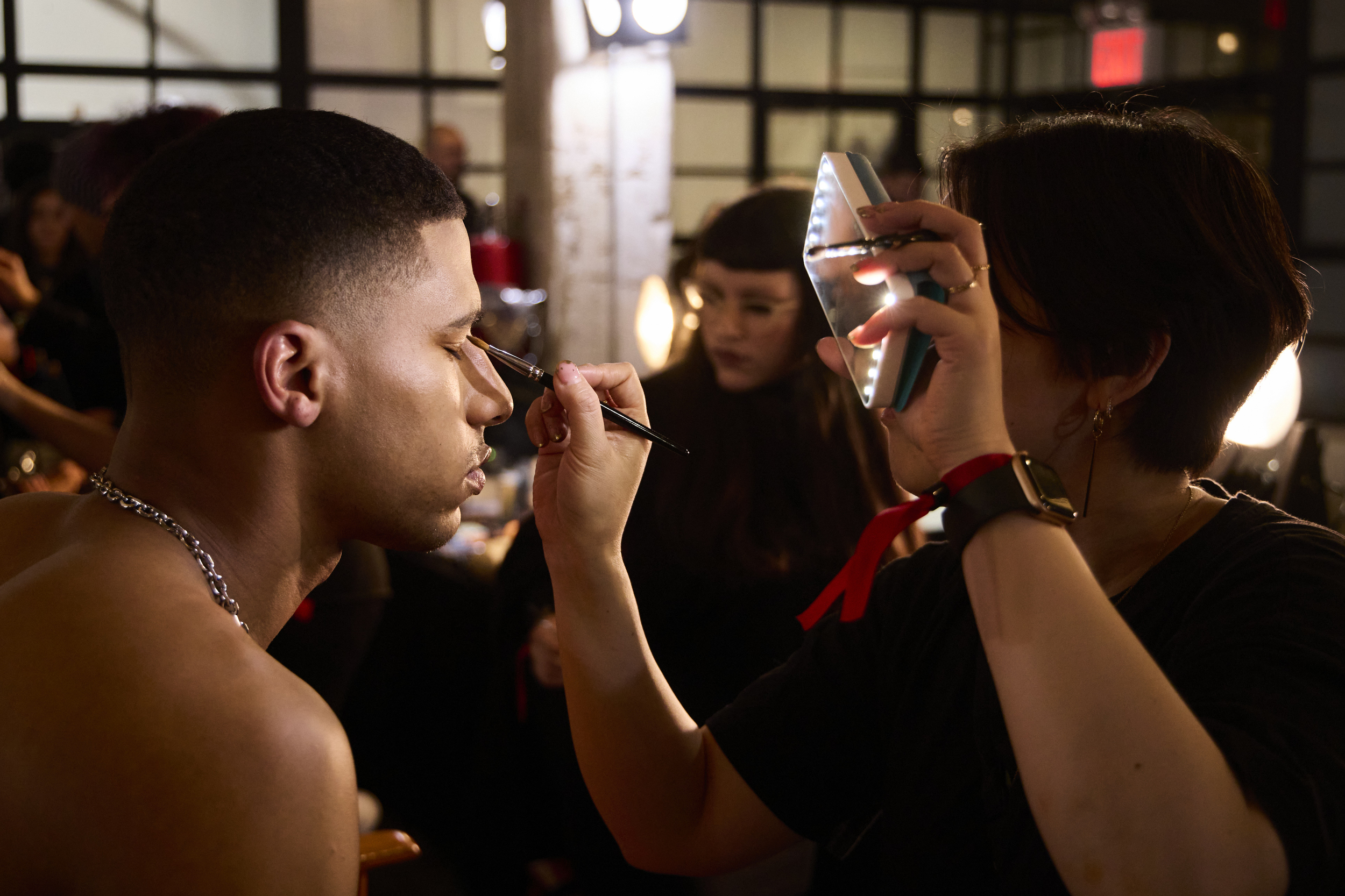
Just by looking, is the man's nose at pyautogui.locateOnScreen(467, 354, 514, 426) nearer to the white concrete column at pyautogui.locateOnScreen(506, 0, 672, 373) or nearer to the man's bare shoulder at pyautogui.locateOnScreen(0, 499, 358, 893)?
the man's bare shoulder at pyautogui.locateOnScreen(0, 499, 358, 893)

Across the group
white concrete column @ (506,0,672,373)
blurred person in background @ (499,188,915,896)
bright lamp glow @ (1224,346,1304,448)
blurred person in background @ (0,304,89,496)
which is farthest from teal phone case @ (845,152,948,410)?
white concrete column @ (506,0,672,373)

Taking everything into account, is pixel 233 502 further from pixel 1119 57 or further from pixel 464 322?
pixel 1119 57

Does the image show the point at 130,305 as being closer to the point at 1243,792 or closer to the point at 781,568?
the point at 1243,792

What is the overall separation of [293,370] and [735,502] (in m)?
1.09

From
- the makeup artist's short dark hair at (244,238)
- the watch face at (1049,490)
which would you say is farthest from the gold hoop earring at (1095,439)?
the makeup artist's short dark hair at (244,238)

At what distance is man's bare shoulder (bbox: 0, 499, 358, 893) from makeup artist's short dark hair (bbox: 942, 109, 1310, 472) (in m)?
0.72

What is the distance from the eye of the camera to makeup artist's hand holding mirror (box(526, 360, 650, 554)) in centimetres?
115

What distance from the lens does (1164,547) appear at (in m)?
1.09

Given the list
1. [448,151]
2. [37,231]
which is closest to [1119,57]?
[448,151]

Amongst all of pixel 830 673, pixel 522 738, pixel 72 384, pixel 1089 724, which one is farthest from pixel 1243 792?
pixel 72 384

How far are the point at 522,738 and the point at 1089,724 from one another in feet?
6.39

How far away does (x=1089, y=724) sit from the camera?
0.80 m

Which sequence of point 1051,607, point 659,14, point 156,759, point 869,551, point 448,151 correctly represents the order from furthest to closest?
point 448,151 → point 659,14 → point 869,551 → point 1051,607 → point 156,759

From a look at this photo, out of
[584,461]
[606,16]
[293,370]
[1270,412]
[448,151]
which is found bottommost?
[1270,412]
